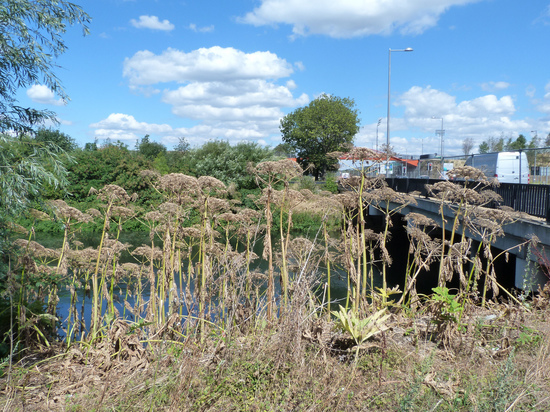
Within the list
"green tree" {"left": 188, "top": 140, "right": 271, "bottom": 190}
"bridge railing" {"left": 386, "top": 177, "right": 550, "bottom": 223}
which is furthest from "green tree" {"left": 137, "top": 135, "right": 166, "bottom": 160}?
"bridge railing" {"left": 386, "top": 177, "right": 550, "bottom": 223}

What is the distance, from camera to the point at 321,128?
54500 mm

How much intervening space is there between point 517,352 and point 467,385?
111 cm

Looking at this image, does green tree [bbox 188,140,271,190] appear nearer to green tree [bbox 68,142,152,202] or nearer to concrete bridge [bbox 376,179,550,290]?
green tree [bbox 68,142,152,202]

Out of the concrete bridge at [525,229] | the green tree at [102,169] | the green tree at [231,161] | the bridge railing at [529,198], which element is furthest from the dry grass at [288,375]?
the green tree at [102,169]

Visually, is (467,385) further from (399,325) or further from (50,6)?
(50,6)

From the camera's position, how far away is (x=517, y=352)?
4.08m

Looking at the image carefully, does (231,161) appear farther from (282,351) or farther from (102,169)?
(282,351)

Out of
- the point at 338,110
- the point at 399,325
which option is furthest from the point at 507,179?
the point at 338,110

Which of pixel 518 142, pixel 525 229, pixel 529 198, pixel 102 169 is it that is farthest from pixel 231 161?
pixel 518 142

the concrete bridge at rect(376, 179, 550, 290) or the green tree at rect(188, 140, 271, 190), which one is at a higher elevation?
the green tree at rect(188, 140, 271, 190)

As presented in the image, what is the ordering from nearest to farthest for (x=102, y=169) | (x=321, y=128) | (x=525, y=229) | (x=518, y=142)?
1. (x=525, y=229)
2. (x=102, y=169)
3. (x=321, y=128)
4. (x=518, y=142)

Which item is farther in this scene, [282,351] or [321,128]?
[321,128]

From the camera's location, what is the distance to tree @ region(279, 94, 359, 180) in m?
54.3

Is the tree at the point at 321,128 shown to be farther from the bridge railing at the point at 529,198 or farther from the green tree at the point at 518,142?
the bridge railing at the point at 529,198
